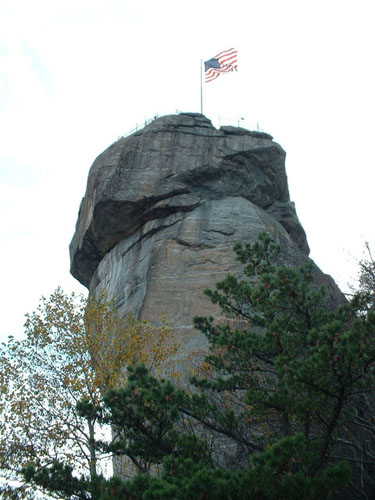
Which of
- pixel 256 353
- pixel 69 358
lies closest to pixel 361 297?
pixel 256 353

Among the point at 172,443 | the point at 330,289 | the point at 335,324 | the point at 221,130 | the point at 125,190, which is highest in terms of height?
the point at 221,130

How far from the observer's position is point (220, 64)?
103 feet

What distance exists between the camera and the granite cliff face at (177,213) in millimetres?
22969

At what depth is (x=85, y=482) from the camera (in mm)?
10383

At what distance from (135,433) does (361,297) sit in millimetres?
5422

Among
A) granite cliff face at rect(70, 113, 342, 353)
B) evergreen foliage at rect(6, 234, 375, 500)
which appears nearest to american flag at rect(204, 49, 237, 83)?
granite cliff face at rect(70, 113, 342, 353)

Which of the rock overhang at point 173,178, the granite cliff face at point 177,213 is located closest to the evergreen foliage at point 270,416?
the granite cliff face at point 177,213

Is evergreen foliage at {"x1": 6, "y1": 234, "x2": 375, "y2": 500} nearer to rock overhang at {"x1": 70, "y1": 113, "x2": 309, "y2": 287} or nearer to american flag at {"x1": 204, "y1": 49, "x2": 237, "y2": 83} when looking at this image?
rock overhang at {"x1": 70, "y1": 113, "x2": 309, "y2": 287}

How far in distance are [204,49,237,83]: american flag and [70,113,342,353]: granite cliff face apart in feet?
9.17

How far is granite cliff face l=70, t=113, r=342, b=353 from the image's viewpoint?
75.4ft

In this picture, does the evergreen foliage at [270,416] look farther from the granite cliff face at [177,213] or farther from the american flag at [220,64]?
the american flag at [220,64]

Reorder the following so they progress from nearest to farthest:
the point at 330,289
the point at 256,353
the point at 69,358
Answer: the point at 256,353, the point at 69,358, the point at 330,289

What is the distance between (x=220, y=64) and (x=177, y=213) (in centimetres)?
1010

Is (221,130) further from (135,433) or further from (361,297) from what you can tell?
(135,433)
